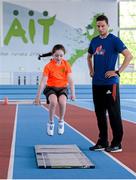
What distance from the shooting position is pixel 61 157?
5234mm

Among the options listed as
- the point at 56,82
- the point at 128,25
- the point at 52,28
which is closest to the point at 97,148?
the point at 56,82

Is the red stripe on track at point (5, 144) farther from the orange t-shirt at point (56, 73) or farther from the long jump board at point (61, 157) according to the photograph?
the orange t-shirt at point (56, 73)

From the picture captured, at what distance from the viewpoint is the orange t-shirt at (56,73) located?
24.3ft

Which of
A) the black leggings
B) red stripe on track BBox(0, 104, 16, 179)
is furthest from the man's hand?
red stripe on track BBox(0, 104, 16, 179)

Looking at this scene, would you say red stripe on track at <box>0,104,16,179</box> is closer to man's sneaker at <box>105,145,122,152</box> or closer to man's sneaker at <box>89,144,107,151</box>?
man's sneaker at <box>89,144,107,151</box>

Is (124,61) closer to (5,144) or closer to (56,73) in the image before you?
(56,73)

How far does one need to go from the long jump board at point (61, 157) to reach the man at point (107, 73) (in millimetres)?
430

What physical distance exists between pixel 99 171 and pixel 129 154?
1.15 meters

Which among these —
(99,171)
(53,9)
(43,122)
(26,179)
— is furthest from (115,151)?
(53,9)

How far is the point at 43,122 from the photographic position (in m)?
9.99

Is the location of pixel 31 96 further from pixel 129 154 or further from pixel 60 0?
pixel 129 154

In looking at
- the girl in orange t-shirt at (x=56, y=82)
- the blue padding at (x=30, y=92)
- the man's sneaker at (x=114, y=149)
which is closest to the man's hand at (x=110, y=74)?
the man's sneaker at (x=114, y=149)

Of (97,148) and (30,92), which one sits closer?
(97,148)

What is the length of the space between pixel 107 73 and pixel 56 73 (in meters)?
1.88
